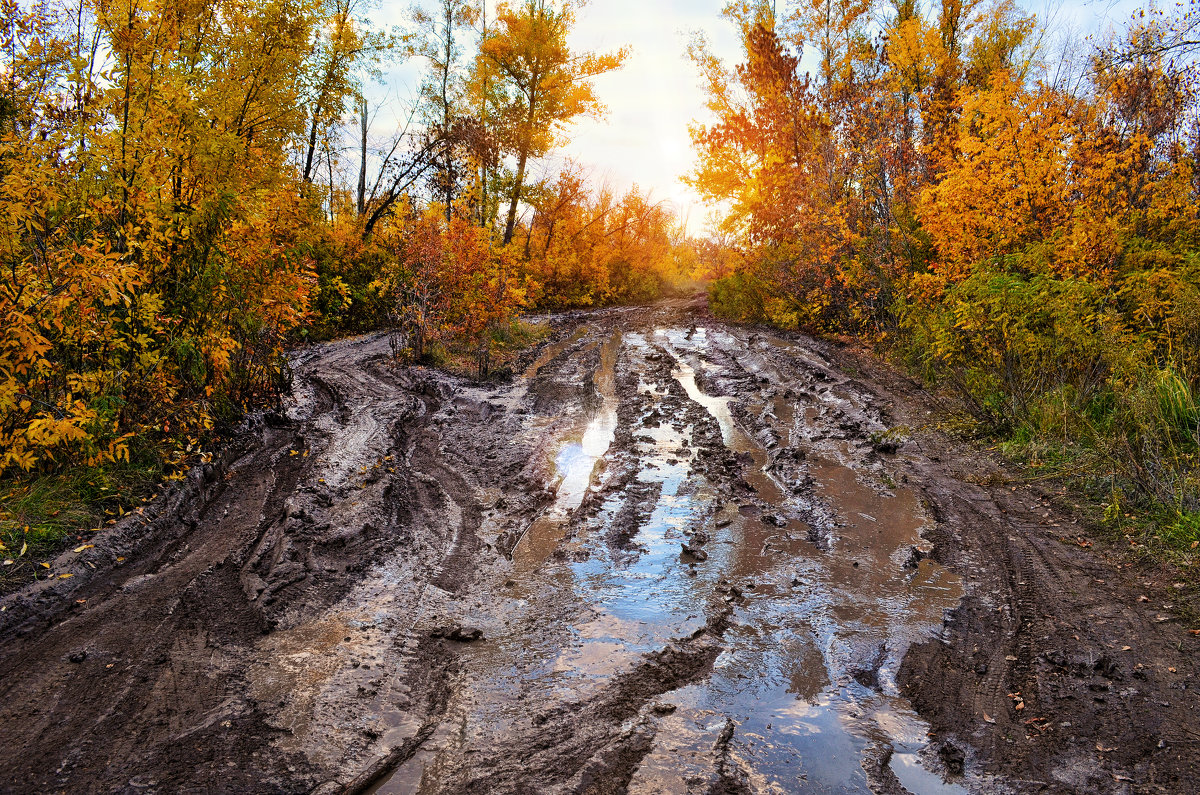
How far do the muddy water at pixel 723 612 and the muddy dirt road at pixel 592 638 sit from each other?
22 mm

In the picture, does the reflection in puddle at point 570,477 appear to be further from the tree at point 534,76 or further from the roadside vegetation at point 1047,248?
the tree at point 534,76

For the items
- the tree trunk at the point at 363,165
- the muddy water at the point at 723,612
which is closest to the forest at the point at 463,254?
the muddy water at the point at 723,612

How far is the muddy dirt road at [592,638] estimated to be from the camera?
2717 millimetres

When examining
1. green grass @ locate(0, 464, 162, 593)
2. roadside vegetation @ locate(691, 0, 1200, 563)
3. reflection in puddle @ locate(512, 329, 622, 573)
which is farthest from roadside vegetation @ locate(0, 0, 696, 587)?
roadside vegetation @ locate(691, 0, 1200, 563)

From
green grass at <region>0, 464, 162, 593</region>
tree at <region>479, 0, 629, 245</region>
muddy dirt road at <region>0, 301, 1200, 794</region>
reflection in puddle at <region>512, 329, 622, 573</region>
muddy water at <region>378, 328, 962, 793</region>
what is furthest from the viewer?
tree at <region>479, 0, 629, 245</region>

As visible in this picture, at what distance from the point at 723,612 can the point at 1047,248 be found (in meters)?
6.92

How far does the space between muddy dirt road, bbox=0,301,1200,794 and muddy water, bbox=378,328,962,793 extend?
2cm

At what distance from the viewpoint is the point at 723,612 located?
4102mm

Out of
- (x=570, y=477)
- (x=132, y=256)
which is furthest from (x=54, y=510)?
(x=570, y=477)

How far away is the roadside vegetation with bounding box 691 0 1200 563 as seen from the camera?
18.5 ft

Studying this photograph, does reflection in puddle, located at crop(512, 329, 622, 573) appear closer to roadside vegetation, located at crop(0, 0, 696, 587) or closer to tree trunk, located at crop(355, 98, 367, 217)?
roadside vegetation, located at crop(0, 0, 696, 587)

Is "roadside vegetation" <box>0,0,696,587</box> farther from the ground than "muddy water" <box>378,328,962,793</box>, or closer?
farther from the ground

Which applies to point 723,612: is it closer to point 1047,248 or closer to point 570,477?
point 570,477

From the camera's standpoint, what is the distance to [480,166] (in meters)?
23.8
